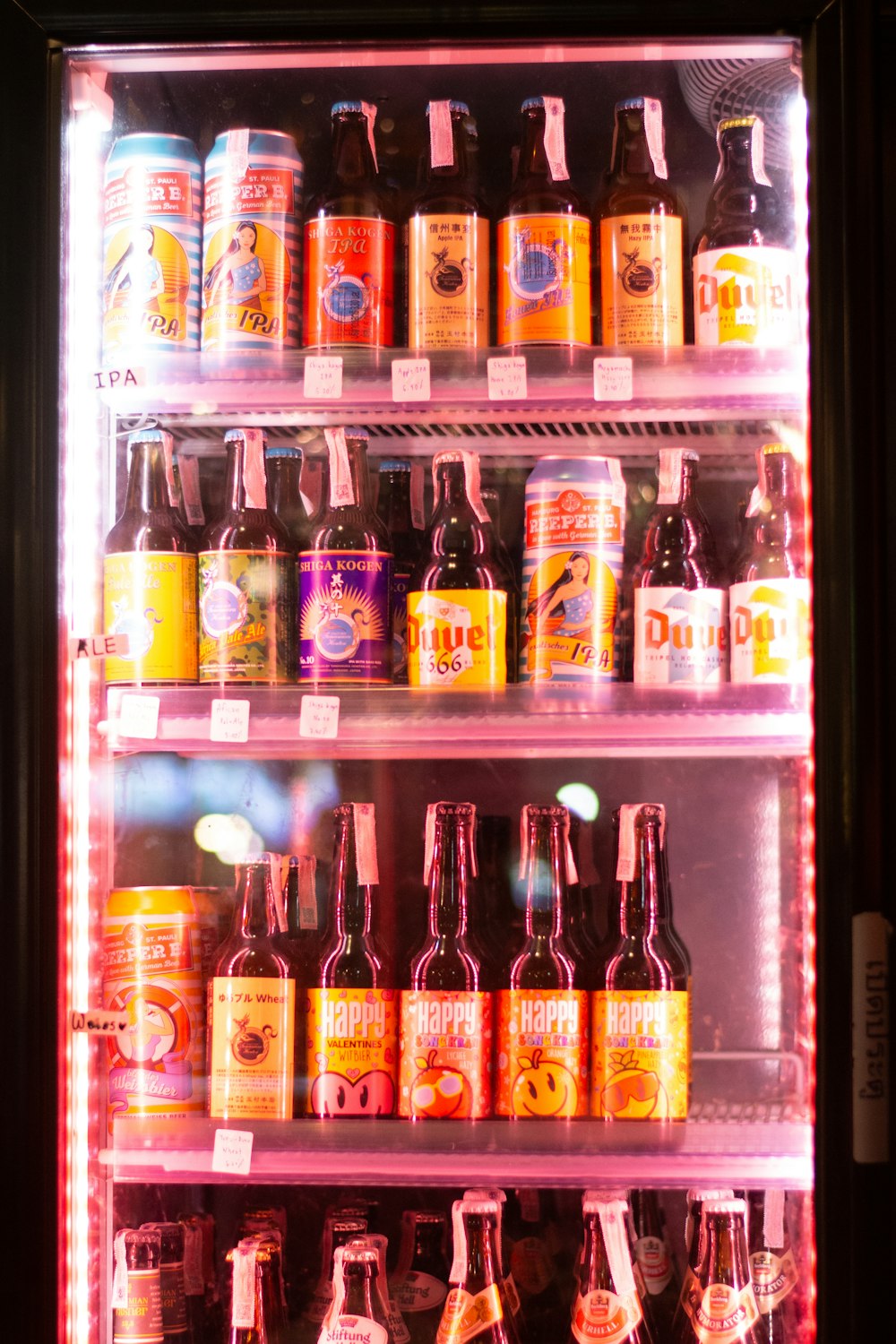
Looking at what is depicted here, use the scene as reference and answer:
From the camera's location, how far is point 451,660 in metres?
1.60

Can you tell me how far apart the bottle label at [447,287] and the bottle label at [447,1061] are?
87cm

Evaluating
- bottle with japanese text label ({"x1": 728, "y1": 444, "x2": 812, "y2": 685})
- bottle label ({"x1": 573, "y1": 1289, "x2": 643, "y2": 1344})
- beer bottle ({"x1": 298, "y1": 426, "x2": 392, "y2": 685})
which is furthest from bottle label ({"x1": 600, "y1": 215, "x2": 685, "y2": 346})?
bottle label ({"x1": 573, "y1": 1289, "x2": 643, "y2": 1344})

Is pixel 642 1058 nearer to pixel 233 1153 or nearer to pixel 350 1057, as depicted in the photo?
pixel 350 1057

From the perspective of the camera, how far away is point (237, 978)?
1.59 metres

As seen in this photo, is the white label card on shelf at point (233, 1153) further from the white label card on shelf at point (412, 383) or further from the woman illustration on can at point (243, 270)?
the woman illustration on can at point (243, 270)

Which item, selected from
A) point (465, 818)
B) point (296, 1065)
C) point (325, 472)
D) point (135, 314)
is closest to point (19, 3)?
point (135, 314)

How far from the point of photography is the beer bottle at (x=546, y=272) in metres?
1.63

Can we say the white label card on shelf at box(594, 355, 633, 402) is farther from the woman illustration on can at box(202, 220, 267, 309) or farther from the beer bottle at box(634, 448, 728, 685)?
the woman illustration on can at box(202, 220, 267, 309)

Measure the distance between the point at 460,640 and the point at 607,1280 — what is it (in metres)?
0.85

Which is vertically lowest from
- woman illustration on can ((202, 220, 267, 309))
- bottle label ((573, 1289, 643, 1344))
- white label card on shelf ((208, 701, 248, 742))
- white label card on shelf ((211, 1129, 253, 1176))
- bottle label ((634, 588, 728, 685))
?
bottle label ((573, 1289, 643, 1344))

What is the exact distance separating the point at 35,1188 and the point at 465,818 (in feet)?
2.27

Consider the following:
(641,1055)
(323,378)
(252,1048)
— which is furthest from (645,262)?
(252,1048)

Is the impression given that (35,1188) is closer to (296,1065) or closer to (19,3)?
(296,1065)

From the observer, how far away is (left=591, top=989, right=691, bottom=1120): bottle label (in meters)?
1.54
